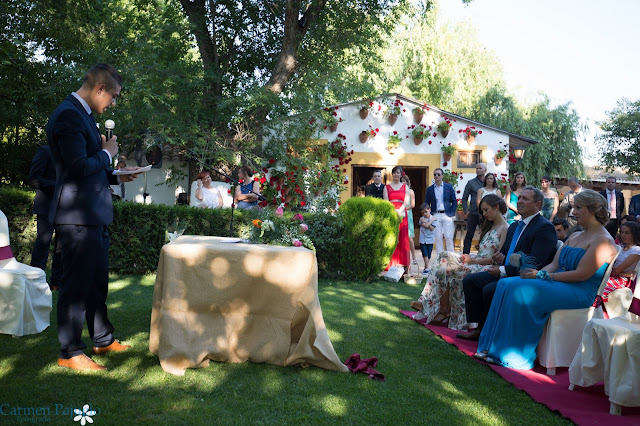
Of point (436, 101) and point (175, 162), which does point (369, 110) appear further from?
point (436, 101)

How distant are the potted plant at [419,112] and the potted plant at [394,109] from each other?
0.36 metres

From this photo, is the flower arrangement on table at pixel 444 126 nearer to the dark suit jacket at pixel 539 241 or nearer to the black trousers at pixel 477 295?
the black trousers at pixel 477 295

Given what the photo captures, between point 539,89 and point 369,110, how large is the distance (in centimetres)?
1466

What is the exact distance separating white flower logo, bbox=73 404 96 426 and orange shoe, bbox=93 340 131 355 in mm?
1191

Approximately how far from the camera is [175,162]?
15930 mm

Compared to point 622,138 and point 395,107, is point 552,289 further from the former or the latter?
point 622,138

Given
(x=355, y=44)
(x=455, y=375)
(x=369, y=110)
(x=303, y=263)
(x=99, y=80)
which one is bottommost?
(x=455, y=375)

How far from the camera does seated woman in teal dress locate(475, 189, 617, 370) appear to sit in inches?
189

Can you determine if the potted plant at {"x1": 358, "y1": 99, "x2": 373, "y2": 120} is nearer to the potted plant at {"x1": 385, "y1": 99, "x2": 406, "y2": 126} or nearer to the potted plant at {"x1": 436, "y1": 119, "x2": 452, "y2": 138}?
the potted plant at {"x1": 385, "y1": 99, "x2": 406, "y2": 126}

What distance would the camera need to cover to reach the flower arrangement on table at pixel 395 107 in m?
15.6

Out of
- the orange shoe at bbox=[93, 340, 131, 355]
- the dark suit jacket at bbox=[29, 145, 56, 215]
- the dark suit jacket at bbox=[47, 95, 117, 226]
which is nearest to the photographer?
the dark suit jacket at bbox=[47, 95, 117, 226]

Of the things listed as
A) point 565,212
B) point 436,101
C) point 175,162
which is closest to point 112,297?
point 565,212

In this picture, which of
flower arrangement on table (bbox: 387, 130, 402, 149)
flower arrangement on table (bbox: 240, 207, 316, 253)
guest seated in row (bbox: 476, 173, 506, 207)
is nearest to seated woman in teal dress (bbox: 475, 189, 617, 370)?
flower arrangement on table (bbox: 240, 207, 316, 253)

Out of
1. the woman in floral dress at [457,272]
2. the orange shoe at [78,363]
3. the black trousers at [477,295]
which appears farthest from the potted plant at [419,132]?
the orange shoe at [78,363]
